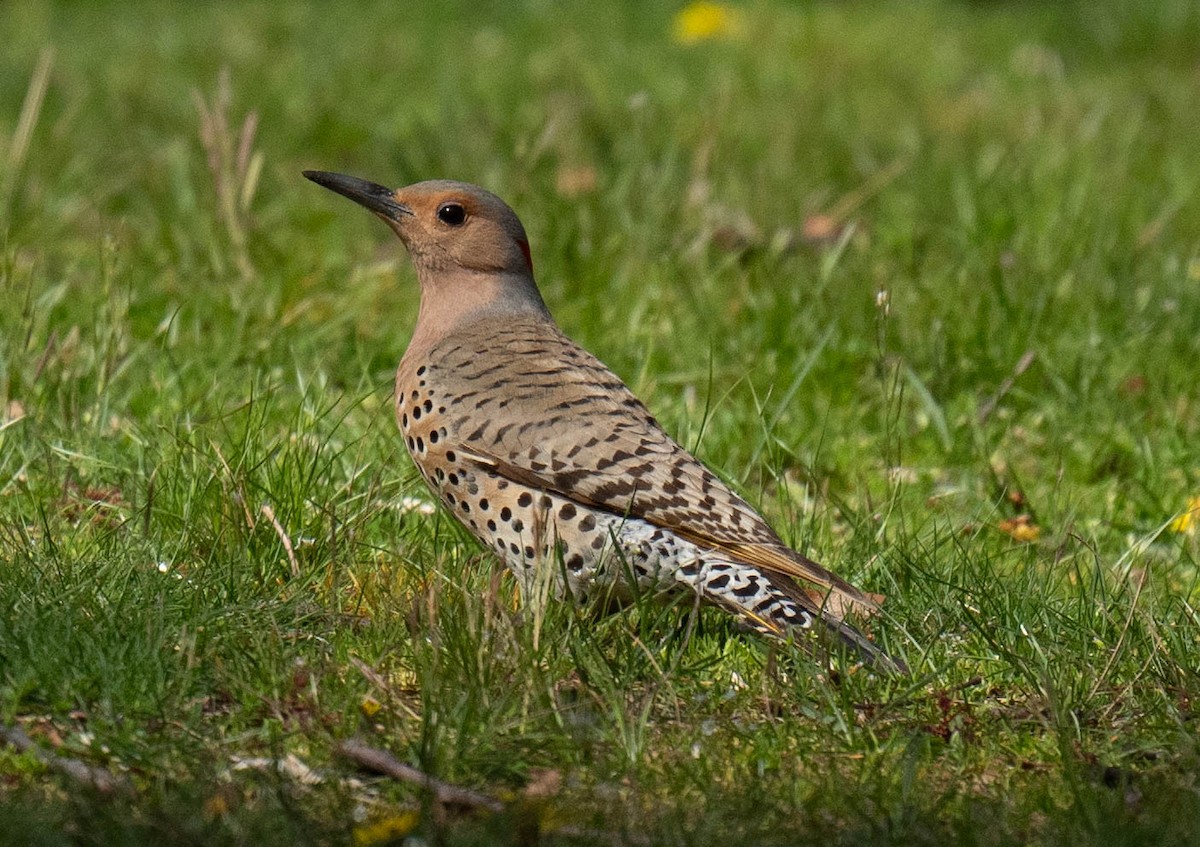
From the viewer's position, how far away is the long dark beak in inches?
205

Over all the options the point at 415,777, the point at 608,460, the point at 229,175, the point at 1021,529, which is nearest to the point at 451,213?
the point at 608,460

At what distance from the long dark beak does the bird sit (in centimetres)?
6

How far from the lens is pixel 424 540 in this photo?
15.4ft

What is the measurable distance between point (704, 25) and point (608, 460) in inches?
291

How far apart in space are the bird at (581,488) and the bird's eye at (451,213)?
301 millimetres

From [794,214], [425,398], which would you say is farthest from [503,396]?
[794,214]

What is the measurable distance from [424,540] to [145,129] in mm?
4866

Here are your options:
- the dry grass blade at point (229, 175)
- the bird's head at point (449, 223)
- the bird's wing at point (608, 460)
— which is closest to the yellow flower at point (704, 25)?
the dry grass blade at point (229, 175)

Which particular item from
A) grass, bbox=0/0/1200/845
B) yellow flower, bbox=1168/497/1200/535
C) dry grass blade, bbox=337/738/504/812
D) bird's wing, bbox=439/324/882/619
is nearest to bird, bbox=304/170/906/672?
bird's wing, bbox=439/324/882/619

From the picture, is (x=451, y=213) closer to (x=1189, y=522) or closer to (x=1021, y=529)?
(x=1021, y=529)

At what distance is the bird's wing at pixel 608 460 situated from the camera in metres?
4.24

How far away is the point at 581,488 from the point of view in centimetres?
439

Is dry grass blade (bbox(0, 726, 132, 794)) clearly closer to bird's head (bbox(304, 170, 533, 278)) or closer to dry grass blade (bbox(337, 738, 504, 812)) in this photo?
dry grass blade (bbox(337, 738, 504, 812))

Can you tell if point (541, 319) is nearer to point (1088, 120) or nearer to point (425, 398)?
point (425, 398)
